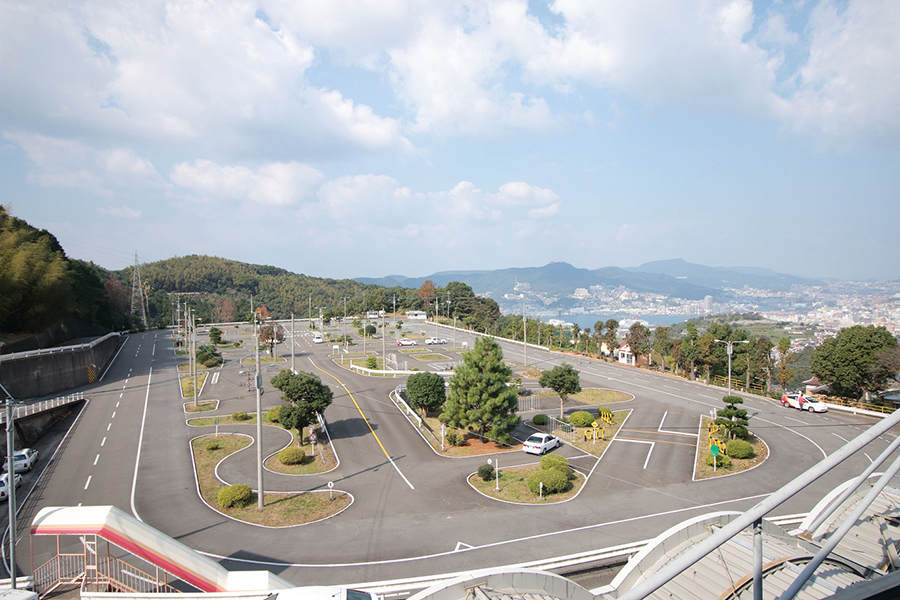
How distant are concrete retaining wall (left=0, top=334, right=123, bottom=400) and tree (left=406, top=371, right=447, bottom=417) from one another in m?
30.7

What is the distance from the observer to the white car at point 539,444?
96.3ft

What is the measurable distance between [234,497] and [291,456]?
5.61 meters

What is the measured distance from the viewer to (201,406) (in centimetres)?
3828

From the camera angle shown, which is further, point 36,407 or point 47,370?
point 47,370

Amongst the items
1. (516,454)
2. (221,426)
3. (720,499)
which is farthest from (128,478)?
(720,499)

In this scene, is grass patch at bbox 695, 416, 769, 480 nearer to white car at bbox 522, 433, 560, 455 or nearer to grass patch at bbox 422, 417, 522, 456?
white car at bbox 522, 433, 560, 455

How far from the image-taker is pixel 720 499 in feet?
74.6

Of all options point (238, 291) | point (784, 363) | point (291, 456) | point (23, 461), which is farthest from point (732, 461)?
point (238, 291)

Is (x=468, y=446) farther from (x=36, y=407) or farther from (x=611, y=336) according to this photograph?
(x=611, y=336)

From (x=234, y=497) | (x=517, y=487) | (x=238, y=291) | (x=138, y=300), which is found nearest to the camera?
(x=234, y=497)

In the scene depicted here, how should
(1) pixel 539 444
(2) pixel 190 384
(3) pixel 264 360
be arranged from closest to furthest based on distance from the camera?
(1) pixel 539 444 → (2) pixel 190 384 → (3) pixel 264 360

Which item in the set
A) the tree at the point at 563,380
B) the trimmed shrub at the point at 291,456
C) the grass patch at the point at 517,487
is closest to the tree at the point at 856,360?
the tree at the point at 563,380

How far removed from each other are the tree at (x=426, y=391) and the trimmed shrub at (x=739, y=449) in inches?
726

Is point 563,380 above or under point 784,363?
above
